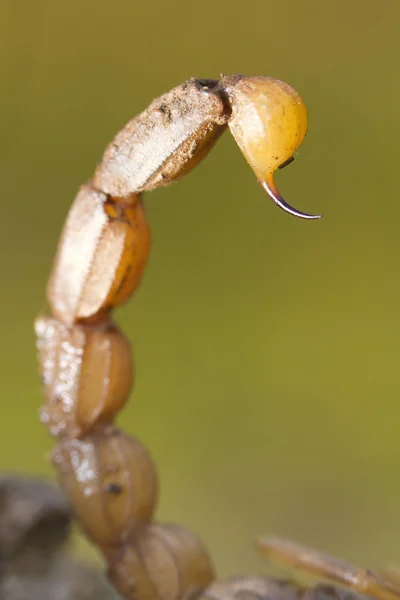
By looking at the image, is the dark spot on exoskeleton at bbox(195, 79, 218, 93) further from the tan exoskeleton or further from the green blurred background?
the green blurred background

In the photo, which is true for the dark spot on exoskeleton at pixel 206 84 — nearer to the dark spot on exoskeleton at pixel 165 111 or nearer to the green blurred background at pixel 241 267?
the dark spot on exoskeleton at pixel 165 111

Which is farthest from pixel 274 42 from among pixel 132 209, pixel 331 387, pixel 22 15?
pixel 132 209

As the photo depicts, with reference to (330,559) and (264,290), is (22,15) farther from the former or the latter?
(330,559)

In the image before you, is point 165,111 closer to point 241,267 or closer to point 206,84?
point 206,84

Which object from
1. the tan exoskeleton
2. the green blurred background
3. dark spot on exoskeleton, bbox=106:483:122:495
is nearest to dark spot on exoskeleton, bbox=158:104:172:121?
the tan exoskeleton

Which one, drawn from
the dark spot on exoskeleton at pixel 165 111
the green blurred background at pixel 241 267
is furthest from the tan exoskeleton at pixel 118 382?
the green blurred background at pixel 241 267

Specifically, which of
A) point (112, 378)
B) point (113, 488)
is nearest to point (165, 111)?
point (112, 378)

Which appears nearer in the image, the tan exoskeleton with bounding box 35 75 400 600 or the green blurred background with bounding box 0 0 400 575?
the tan exoskeleton with bounding box 35 75 400 600

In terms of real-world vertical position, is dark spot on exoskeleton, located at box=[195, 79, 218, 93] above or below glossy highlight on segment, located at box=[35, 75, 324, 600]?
above
